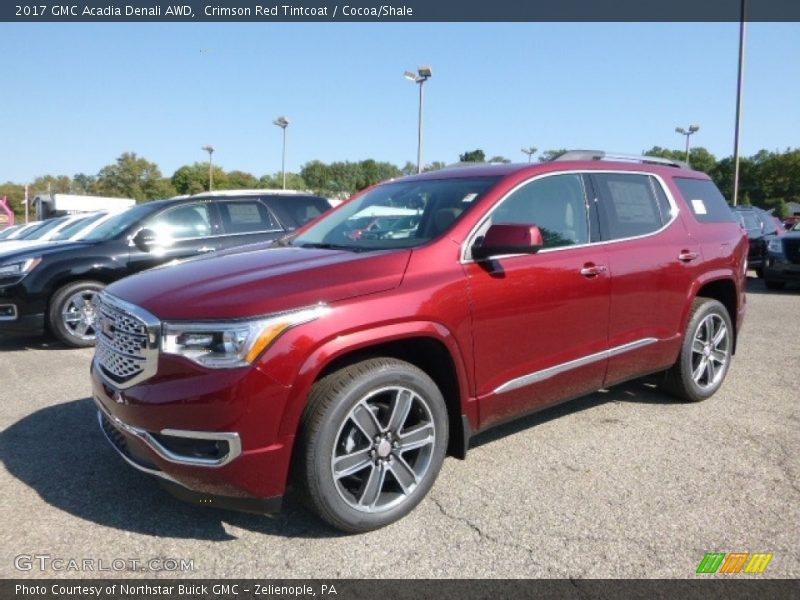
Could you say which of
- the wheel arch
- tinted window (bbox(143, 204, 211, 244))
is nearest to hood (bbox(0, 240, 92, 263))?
tinted window (bbox(143, 204, 211, 244))

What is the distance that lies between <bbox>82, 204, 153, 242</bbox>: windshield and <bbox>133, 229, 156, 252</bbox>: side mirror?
0.35 meters

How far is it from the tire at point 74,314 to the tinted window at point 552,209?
5.29m

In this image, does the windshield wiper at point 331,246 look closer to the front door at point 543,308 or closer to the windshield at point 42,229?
the front door at point 543,308

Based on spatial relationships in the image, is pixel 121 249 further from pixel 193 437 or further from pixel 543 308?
Result: pixel 543 308

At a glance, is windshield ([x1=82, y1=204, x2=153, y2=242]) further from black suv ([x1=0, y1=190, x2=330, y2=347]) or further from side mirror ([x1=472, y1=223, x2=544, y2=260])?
side mirror ([x1=472, y1=223, x2=544, y2=260])

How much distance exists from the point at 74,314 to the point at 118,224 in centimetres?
134

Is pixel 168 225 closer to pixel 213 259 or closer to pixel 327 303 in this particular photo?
pixel 213 259

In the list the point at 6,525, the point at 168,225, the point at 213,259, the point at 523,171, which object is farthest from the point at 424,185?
the point at 168,225

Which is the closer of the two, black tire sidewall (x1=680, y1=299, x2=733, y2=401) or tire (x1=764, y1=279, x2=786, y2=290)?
black tire sidewall (x1=680, y1=299, x2=733, y2=401)

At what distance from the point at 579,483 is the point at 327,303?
1.80 meters

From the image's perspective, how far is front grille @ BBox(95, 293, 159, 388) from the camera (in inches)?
106

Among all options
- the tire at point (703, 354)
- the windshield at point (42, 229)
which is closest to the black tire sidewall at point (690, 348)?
the tire at point (703, 354)

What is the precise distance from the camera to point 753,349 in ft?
22.3

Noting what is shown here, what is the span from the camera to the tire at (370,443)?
106 inches
